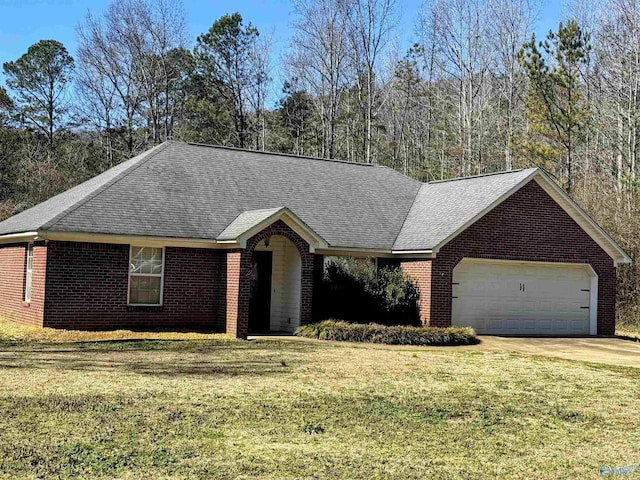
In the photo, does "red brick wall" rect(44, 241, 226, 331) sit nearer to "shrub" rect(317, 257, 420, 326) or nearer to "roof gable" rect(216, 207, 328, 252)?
"roof gable" rect(216, 207, 328, 252)

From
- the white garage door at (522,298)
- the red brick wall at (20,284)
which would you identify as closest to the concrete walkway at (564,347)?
the white garage door at (522,298)

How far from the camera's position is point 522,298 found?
2455 centimetres

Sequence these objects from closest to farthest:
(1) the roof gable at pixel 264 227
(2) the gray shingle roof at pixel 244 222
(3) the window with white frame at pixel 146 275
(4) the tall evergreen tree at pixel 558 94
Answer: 1. (1) the roof gable at pixel 264 227
2. (2) the gray shingle roof at pixel 244 222
3. (3) the window with white frame at pixel 146 275
4. (4) the tall evergreen tree at pixel 558 94

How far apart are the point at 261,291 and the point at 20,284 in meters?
6.93

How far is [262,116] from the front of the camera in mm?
50750

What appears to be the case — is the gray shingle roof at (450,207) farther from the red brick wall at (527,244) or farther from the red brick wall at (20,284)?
the red brick wall at (20,284)

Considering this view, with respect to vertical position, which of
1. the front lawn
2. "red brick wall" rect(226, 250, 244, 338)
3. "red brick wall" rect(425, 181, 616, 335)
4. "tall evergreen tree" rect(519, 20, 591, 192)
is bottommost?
the front lawn

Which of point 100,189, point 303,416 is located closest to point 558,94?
point 100,189

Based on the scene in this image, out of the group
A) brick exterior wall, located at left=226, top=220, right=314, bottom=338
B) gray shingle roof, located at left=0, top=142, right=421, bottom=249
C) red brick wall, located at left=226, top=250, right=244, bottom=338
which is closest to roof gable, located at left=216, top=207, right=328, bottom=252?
brick exterior wall, located at left=226, top=220, right=314, bottom=338

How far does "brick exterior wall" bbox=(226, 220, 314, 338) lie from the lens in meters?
20.6

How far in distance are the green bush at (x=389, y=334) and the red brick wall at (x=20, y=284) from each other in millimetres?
7096

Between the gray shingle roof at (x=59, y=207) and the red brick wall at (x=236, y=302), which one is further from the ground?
the gray shingle roof at (x=59, y=207)

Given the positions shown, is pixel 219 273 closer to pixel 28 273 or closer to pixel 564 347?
pixel 28 273

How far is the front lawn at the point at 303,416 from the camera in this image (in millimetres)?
8172
